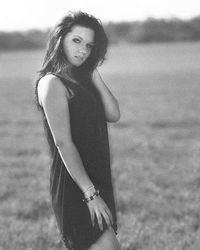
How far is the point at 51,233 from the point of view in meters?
5.26

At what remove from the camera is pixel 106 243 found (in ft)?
8.77

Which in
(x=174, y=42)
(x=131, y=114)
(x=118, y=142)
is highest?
(x=118, y=142)

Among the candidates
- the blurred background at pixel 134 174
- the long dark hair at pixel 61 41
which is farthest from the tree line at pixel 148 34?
the long dark hair at pixel 61 41

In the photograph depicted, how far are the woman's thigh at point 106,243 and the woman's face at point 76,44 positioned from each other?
2.85 feet

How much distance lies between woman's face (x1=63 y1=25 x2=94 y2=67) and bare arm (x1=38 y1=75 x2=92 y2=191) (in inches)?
8.4

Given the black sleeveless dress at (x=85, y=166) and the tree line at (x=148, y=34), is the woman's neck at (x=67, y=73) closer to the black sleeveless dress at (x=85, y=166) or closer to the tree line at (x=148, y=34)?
the black sleeveless dress at (x=85, y=166)

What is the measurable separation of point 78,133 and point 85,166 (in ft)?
0.57

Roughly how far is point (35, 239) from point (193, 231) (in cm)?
150

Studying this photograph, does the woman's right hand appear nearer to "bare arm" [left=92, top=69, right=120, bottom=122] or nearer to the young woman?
the young woman

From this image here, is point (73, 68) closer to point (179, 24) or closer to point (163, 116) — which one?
point (163, 116)

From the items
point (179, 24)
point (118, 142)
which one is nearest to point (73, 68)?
point (118, 142)

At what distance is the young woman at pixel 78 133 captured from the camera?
257 centimetres

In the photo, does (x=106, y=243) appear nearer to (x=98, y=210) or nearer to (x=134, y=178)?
(x=98, y=210)

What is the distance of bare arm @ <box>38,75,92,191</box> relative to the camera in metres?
2.55
